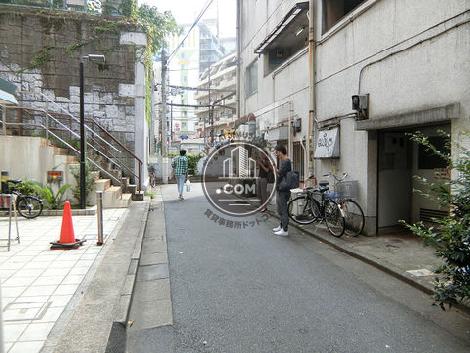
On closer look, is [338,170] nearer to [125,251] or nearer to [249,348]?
[125,251]

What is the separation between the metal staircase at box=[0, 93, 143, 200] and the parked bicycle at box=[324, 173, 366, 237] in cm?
798

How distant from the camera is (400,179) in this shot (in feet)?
28.7

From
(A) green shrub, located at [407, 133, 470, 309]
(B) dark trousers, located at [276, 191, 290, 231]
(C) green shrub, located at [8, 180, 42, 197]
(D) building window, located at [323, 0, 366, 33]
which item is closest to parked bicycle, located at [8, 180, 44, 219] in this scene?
(C) green shrub, located at [8, 180, 42, 197]

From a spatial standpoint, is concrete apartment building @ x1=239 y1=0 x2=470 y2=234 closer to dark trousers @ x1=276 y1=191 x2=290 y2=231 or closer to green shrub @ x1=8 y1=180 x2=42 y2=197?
dark trousers @ x1=276 y1=191 x2=290 y2=231

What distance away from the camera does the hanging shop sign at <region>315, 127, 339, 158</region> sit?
9.48 metres

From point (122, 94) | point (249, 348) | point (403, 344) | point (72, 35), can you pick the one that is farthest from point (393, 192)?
point (72, 35)

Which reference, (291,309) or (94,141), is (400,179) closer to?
(291,309)

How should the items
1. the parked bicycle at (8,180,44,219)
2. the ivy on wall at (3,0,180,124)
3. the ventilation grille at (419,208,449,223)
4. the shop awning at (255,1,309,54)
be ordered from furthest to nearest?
the ivy on wall at (3,0,180,124) < the shop awning at (255,1,309,54) < the parked bicycle at (8,180,44,219) < the ventilation grille at (419,208,449,223)

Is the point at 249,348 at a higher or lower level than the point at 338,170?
lower

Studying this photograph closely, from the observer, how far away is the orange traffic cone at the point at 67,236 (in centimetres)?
694

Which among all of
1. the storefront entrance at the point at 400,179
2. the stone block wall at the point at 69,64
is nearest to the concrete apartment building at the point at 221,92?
the stone block wall at the point at 69,64

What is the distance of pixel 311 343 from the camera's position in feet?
12.4

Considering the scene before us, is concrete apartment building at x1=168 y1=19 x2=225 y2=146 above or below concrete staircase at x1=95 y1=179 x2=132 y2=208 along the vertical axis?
above

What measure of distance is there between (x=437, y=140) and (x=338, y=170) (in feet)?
7.85
